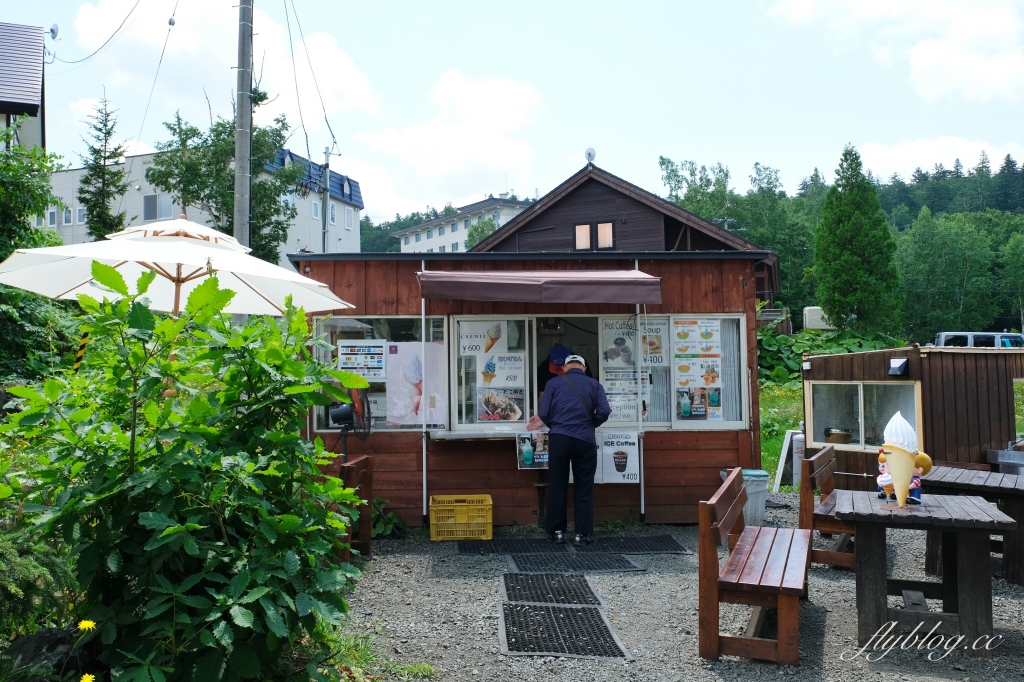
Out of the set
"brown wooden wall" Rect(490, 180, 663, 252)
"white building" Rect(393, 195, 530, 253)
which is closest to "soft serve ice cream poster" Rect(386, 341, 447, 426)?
"brown wooden wall" Rect(490, 180, 663, 252)

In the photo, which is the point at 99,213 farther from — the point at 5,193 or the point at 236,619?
the point at 236,619

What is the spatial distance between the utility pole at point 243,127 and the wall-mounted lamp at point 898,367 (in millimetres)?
8767

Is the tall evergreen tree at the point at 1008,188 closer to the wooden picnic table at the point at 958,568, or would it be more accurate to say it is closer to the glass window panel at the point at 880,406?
the glass window panel at the point at 880,406

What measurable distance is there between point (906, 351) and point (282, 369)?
10.3 metres

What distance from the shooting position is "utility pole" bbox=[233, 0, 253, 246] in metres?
9.56

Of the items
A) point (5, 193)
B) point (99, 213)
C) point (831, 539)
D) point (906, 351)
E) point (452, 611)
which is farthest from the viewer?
point (99, 213)

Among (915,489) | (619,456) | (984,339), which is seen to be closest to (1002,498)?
(915,489)

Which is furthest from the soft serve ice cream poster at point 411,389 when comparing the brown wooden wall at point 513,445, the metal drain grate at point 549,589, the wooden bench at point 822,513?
the wooden bench at point 822,513

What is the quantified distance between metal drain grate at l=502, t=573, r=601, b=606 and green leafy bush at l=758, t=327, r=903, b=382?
81.6 feet

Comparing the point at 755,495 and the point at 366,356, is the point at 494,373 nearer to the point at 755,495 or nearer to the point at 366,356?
the point at 366,356

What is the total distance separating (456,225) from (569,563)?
84503 millimetres

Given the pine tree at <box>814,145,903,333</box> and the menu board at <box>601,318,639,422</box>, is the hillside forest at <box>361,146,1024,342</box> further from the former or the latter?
the menu board at <box>601,318,639,422</box>

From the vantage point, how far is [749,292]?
882 cm

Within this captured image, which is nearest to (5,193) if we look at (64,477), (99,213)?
(64,477)
